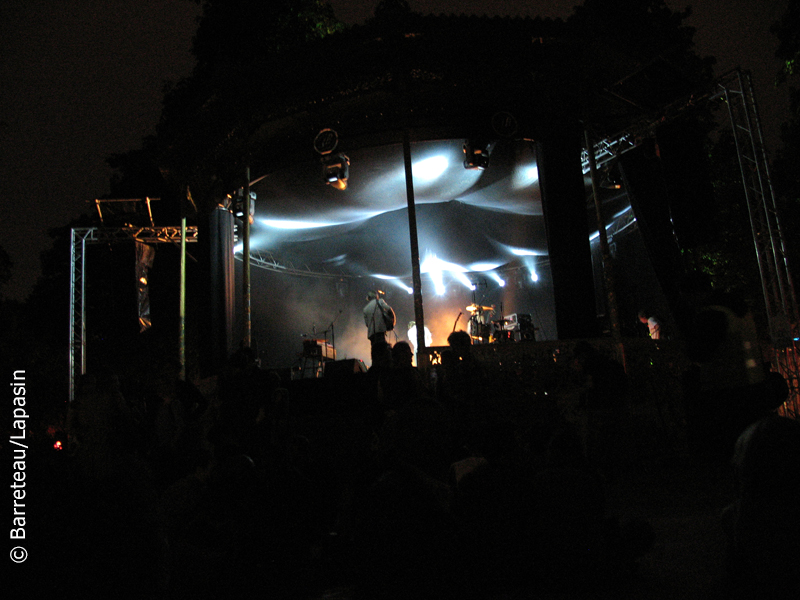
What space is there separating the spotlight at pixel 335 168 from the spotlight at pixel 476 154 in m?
2.06

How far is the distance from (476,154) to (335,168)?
→ 2362mm

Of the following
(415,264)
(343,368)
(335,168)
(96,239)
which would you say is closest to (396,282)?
(335,168)

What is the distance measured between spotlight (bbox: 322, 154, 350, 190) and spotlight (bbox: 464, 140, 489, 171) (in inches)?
81.2

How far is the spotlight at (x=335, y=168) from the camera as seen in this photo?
10.0 metres

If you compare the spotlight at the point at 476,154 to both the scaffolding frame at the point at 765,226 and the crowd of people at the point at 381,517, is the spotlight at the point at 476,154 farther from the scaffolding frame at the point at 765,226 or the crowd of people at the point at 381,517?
the crowd of people at the point at 381,517

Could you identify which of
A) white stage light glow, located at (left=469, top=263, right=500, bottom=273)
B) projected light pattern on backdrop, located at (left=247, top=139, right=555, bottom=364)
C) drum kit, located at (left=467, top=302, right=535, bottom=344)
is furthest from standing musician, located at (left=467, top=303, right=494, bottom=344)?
white stage light glow, located at (left=469, top=263, right=500, bottom=273)

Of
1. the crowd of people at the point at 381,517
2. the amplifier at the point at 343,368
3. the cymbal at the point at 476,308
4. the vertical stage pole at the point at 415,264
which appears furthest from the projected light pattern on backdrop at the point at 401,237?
the crowd of people at the point at 381,517

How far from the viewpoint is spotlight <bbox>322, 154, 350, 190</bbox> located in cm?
1000

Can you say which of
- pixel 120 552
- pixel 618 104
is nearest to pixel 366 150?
pixel 618 104

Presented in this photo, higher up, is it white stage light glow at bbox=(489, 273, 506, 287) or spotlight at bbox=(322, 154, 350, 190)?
spotlight at bbox=(322, 154, 350, 190)

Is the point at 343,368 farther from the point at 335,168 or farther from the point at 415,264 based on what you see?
the point at 335,168

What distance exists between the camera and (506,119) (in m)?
9.66

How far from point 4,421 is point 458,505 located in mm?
15567

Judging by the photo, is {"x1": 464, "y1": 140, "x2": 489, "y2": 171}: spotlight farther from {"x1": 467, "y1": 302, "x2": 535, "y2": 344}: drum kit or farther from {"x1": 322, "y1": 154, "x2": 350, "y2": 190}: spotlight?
{"x1": 467, "y1": 302, "x2": 535, "y2": 344}: drum kit
